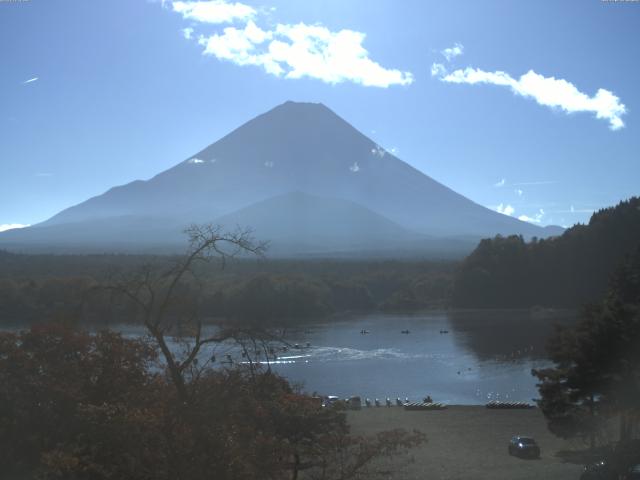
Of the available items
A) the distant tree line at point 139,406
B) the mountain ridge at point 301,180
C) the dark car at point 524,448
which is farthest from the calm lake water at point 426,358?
the mountain ridge at point 301,180

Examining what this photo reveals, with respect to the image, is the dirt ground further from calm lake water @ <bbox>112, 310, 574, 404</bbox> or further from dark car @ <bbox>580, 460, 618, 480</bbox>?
calm lake water @ <bbox>112, 310, 574, 404</bbox>

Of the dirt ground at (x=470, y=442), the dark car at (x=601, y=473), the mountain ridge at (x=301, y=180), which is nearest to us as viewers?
the dark car at (x=601, y=473)

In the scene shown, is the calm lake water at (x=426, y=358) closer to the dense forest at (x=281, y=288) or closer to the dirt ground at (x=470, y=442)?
the dirt ground at (x=470, y=442)

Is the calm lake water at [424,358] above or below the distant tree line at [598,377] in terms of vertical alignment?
below

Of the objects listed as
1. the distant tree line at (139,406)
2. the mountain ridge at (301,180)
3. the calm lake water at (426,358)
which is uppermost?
the mountain ridge at (301,180)

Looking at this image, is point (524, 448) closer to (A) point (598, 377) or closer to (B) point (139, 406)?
(A) point (598, 377)

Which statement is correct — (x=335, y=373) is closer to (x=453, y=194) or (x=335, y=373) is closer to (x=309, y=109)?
(x=309, y=109)

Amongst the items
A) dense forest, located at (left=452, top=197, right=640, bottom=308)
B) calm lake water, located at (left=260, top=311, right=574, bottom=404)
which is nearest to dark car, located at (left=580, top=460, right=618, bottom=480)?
calm lake water, located at (left=260, top=311, right=574, bottom=404)
